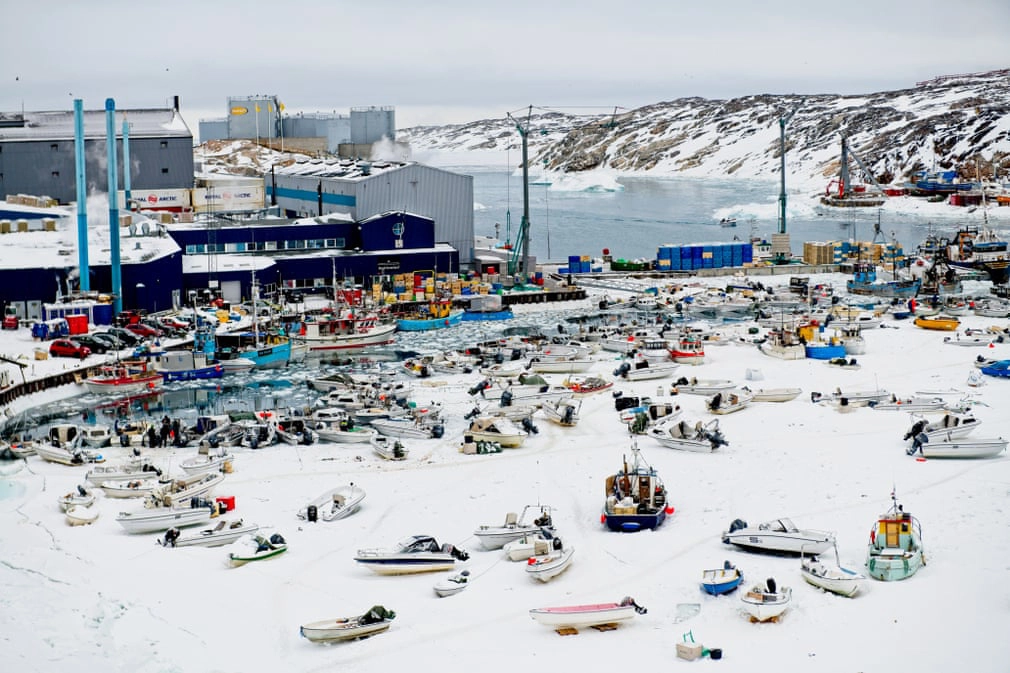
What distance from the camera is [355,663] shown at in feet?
41.9

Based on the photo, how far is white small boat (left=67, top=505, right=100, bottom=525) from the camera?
17.6 m

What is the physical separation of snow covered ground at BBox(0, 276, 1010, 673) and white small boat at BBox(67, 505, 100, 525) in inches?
6.3

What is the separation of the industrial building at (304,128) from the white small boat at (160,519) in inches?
2569

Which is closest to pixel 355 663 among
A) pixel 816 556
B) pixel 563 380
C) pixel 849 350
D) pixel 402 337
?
pixel 816 556

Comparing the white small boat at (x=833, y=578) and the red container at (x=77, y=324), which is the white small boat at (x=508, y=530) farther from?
the red container at (x=77, y=324)

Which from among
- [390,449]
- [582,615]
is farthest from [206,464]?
[582,615]

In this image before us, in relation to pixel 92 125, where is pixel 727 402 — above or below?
below

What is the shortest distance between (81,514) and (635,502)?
772 centimetres

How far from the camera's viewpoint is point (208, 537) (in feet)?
54.9

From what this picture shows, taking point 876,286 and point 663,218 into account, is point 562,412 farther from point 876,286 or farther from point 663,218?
point 663,218

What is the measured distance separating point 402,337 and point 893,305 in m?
15.7

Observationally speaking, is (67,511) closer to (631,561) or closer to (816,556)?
(631,561)

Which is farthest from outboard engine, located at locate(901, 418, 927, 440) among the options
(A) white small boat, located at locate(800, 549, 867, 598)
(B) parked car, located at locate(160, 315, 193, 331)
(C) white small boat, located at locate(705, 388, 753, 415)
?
(B) parked car, located at locate(160, 315, 193, 331)

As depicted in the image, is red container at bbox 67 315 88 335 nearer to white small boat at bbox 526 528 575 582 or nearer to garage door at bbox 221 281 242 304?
garage door at bbox 221 281 242 304
